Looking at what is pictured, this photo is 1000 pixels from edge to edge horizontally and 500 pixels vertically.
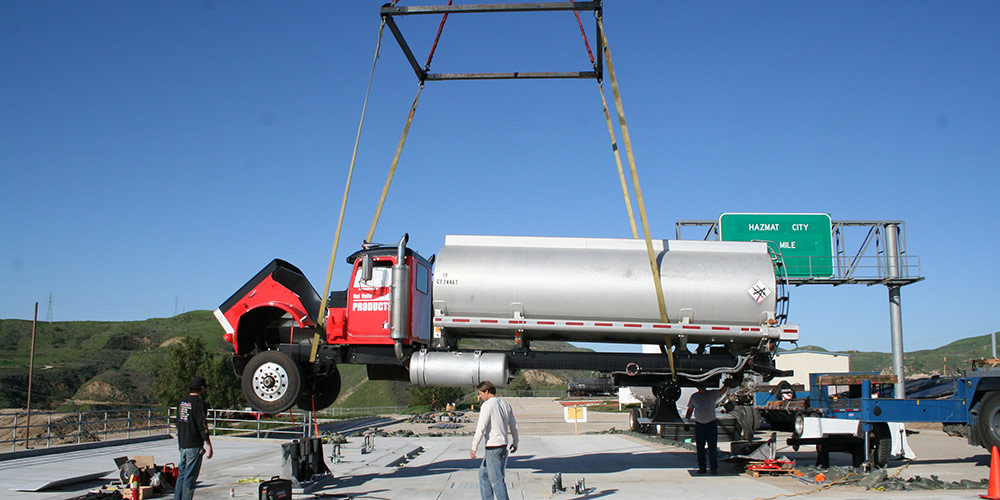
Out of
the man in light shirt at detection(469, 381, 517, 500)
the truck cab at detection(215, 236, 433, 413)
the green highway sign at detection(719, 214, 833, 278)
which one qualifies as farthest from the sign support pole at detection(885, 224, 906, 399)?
the man in light shirt at detection(469, 381, 517, 500)

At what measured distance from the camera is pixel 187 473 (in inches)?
365

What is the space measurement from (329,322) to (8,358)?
4125 inches

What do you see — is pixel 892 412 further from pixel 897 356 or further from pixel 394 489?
pixel 897 356

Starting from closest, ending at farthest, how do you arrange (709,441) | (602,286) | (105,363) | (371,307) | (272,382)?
1. (602,286)
2. (272,382)
3. (371,307)
4. (709,441)
5. (105,363)

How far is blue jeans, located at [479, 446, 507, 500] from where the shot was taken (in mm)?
8891

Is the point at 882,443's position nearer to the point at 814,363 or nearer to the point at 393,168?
the point at 393,168

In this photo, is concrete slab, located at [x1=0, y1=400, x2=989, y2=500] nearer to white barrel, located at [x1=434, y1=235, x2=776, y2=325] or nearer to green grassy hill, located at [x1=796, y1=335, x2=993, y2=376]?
white barrel, located at [x1=434, y1=235, x2=776, y2=325]

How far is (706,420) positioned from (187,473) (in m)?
8.45

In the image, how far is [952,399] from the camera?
46.7ft

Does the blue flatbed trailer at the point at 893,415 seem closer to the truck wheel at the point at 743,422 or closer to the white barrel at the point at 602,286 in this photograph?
the white barrel at the point at 602,286

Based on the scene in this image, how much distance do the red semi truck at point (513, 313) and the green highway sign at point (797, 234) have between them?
1441 centimetres

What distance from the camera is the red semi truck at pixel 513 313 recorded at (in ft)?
40.1

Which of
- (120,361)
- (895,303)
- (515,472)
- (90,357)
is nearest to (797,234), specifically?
(895,303)

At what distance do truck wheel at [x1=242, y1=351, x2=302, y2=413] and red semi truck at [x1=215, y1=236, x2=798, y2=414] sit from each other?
2 cm
